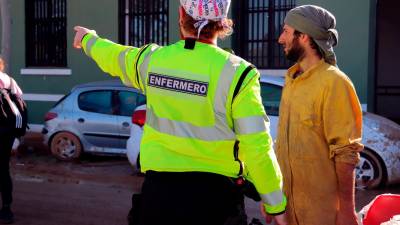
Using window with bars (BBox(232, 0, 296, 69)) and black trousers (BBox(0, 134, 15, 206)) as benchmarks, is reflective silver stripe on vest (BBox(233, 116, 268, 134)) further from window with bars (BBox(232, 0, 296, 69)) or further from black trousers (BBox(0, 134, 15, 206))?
window with bars (BBox(232, 0, 296, 69))

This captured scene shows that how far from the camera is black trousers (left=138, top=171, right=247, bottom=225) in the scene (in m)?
2.73

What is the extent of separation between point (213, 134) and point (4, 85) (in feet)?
14.7

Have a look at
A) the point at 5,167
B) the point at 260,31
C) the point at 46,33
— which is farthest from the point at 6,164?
the point at 46,33

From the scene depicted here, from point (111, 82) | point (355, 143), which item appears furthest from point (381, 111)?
point (355, 143)

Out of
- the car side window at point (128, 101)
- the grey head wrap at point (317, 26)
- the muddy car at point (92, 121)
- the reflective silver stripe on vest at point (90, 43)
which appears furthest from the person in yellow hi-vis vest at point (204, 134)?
the car side window at point (128, 101)

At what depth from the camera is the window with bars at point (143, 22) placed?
13.3 m

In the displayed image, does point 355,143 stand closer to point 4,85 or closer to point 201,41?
point 201,41

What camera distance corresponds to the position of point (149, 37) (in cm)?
1355

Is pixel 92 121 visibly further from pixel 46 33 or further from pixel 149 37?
pixel 46 33

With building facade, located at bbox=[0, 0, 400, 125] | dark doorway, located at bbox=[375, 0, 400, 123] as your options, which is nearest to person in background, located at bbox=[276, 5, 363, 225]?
building facade, located at bbox=[0, 0, 400, 125]

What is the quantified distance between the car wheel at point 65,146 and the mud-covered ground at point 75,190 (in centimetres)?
14

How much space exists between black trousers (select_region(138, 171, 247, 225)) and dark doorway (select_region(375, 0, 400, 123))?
42.2ft

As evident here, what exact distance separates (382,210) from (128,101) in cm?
747

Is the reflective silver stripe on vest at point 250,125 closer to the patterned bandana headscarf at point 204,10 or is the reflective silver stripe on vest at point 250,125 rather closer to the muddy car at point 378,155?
the patterned bandana headscarf at point 204,10
